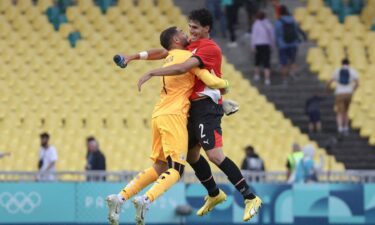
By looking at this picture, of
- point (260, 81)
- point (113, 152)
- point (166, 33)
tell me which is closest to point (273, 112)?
point (260, 81)

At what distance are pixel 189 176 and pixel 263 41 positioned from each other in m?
5.93

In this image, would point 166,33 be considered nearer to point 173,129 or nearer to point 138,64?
point 173,129

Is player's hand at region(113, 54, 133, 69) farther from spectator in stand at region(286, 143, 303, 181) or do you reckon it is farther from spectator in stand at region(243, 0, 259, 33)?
spectator in stand at region(243, 0, 259, 33)

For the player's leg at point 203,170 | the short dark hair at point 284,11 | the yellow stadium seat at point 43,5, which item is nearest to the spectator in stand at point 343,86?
the short dark hair at point 284,11

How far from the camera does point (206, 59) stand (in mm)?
15727

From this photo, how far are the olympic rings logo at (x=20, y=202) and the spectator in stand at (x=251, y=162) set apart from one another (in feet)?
11.5

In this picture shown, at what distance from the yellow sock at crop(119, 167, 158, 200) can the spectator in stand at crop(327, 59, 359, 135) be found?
12151 millimetres

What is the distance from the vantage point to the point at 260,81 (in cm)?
2969

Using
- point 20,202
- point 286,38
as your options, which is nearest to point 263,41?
point 286,38

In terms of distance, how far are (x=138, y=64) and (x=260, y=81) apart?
2.45 metres

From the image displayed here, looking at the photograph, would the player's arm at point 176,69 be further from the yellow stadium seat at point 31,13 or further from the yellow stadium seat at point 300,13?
the yellow stadium seat at point 300,13

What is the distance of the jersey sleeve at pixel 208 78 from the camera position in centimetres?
1570

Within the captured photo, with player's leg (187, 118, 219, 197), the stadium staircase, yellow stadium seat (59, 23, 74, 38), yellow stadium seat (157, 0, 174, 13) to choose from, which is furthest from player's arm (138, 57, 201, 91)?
yellow stadium seat (157, 0, 174, 13)

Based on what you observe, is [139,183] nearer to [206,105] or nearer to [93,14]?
[206,105]
